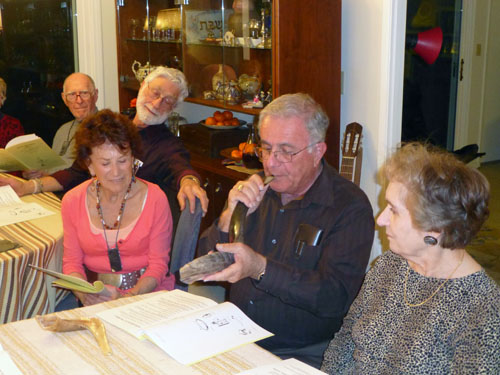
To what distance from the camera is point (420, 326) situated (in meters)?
1.38

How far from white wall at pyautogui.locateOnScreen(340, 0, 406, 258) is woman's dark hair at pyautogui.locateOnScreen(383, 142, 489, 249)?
1.61m

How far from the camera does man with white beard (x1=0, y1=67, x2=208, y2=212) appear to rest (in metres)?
2.70

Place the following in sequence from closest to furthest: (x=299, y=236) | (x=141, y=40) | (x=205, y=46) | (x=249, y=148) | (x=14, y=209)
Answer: (x=299, y=236)
(x=14, y=209)
(x=249, y=148)
(x=205, y=46)
(x=141, y=40)

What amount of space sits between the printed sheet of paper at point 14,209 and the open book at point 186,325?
1056mm

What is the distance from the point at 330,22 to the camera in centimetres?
303

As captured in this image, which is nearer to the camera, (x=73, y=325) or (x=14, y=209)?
(x=73, y=325)

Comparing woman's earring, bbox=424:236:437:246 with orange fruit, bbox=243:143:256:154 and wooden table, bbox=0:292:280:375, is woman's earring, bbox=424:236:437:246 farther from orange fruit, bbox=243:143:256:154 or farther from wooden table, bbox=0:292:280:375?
orange fruit, bbox=243:143:256:154

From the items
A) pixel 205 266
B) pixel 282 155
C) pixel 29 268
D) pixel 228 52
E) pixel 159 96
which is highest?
pixel 228 52

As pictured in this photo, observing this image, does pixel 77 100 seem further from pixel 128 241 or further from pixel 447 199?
pixel 447 199

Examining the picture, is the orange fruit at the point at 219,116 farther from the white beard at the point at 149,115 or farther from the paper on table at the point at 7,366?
the paper on table at the point at 7,366

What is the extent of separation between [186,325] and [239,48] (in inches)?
89.6

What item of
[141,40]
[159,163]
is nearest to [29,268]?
[159,163]

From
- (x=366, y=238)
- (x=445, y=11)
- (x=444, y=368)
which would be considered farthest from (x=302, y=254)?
(x=445, y=11)

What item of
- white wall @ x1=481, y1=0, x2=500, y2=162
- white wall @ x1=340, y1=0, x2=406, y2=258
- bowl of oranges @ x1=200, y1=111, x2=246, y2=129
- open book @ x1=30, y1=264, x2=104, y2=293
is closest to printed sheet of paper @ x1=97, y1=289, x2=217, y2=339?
open book @ x1=30, y1=264, x2=104, y2=293
